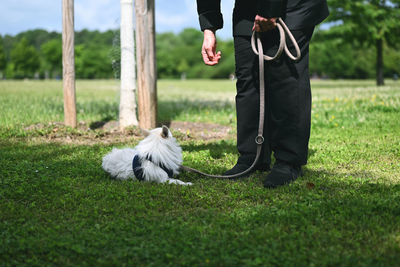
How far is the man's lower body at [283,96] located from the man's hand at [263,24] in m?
0.18

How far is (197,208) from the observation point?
2.83 meters

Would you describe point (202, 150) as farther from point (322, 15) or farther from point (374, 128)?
point (374, 128)

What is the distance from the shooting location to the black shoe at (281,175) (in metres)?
3.31

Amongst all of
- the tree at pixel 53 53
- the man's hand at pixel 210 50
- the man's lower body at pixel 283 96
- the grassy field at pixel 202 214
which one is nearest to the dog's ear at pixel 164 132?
the grassy field at pixel 202 214

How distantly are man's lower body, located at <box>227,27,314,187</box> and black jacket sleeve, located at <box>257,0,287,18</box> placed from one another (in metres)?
0.27

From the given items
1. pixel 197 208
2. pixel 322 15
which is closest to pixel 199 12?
pixel 322 15

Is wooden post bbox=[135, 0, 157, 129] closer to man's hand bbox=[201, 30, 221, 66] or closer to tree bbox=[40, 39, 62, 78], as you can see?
man's hand bbox=[201, 30, 221, 66]

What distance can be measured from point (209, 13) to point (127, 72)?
3.06 metres

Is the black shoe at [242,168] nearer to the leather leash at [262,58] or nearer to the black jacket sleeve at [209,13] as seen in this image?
the leather leash at [262,58]

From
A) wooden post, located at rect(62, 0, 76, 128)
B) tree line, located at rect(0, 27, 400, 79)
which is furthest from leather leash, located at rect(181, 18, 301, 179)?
tree line, located at rect(0, 27, 400, 79)

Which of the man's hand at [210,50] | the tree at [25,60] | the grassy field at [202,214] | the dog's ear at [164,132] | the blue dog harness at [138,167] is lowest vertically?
the grassy field at [202,214]

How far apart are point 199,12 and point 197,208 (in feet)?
6.17

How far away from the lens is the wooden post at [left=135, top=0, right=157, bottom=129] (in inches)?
245

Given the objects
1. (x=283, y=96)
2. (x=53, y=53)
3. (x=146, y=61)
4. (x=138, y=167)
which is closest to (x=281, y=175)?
(x=283, y=96)
